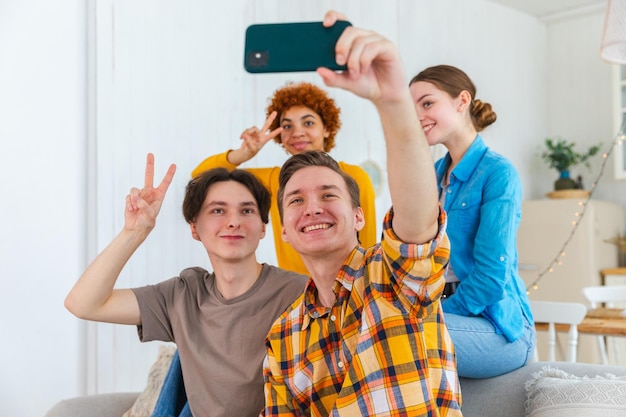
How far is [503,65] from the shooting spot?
18.1 feet

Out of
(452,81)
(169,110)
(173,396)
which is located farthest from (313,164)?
(169,110)

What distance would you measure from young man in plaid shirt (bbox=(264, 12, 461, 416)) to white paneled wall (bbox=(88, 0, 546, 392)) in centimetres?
190

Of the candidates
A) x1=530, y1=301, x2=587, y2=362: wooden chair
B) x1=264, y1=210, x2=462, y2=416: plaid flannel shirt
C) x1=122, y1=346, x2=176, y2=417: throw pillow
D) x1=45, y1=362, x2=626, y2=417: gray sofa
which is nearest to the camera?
x1=264, y1=210, x2=462, y2=416: plaid flannel shirt

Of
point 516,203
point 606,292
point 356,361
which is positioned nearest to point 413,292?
point 356,361

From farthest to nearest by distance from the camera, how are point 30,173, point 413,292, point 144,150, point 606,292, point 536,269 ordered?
point 536,269
point 606,292
point 144,150
point 30,173
point 413,292

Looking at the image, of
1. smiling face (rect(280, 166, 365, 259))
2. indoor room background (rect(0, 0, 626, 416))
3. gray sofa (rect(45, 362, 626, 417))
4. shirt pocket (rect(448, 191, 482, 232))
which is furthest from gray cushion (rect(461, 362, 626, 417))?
indoor room background (rect(0, 0, 626, 416))

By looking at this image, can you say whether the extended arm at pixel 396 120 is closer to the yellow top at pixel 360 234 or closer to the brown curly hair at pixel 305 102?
the yellow top at pixel 360 234

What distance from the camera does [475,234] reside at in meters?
1.79

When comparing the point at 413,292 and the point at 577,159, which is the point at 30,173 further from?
the point at 577,159

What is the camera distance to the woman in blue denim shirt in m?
1.68

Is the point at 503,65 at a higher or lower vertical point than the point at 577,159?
higher

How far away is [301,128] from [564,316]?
1.21m

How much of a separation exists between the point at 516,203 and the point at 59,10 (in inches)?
90.0

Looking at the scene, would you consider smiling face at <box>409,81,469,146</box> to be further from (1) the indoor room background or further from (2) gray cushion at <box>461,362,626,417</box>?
(1) the indoor room background
